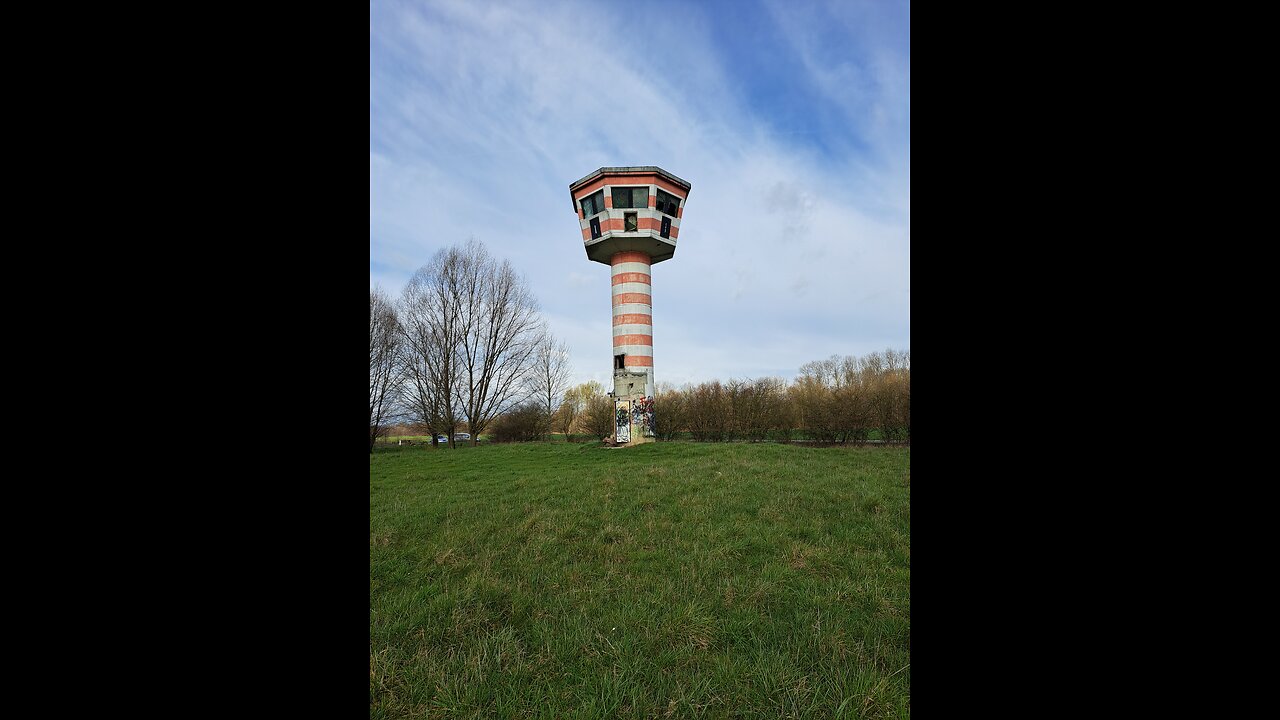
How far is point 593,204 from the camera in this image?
23.0 m

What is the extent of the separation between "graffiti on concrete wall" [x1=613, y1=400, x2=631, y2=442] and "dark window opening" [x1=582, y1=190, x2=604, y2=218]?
29.0 ft

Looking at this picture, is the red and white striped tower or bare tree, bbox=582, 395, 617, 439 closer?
the red and white striped tower

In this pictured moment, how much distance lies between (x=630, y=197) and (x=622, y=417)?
9.93 meters

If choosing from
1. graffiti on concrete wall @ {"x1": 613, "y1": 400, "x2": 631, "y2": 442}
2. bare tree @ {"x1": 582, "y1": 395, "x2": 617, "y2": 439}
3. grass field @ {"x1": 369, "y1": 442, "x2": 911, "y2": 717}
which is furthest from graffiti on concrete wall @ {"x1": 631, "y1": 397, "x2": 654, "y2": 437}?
grass field @ {"x1": 369, "y1": 442, "x2": 911, "y2": 717}

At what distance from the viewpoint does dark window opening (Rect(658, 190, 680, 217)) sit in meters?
22.6

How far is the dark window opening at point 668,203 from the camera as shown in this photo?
891 inches

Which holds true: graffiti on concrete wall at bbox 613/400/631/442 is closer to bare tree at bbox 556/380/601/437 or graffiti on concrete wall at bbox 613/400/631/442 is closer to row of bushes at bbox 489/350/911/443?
row of bushes at bbox 489/350/911/443

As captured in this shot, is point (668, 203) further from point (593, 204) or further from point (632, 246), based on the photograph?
point (593, 204)

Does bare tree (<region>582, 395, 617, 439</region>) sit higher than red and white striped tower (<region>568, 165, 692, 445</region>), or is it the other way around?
red and white striped tower (<region>568, 165, 692, 445</region>)

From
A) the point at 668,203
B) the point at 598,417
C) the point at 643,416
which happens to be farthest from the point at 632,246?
the point at 598,417

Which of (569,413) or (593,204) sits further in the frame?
(569,413)
